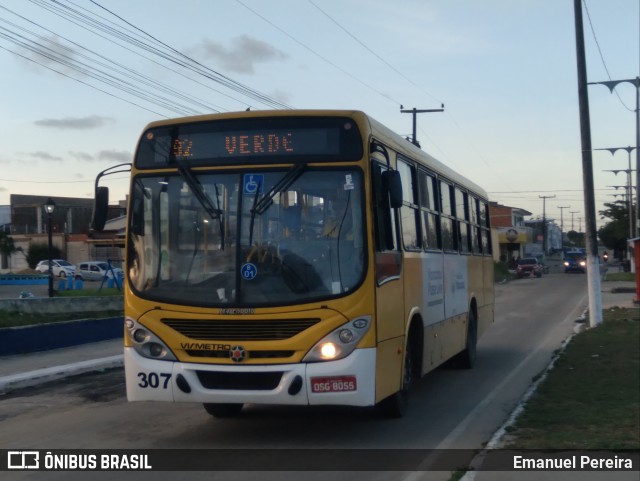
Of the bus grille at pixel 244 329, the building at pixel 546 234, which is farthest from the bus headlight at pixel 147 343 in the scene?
the building at pixel 546 234

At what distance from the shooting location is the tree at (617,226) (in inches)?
3295

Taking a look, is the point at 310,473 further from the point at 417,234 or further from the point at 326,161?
the point at 417,234

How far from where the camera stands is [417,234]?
10.8 metres

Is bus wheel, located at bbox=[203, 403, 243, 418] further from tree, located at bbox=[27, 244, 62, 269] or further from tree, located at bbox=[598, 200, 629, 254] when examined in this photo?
tree, located at bbox=[598, 200, 629, 254]

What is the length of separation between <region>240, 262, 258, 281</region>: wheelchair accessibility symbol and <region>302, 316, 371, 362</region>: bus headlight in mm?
926

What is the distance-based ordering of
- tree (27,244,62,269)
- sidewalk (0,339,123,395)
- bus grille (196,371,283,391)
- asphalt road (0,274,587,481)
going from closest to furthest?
bus grille (196,371,283,391) → asphalt road (0,274,587,481) → sidewalk (0,339,123,395) → tree (27,244,62,269)

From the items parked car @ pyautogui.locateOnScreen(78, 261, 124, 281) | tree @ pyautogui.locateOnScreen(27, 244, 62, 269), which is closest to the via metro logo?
parked car @ pyautogui.locateOnScreen(78, 261, 124, 281)

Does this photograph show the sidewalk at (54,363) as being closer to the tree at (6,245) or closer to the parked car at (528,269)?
the parked car at (528,269)

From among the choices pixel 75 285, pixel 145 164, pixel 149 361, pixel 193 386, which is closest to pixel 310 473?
pixel 193 386

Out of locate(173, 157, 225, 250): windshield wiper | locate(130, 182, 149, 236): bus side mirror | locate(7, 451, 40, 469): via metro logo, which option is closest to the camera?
locate(7, 451, 40, 469): via metro logo

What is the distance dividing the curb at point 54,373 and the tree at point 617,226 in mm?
72065

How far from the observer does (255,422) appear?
992 centimetres

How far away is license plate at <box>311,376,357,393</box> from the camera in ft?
26.4

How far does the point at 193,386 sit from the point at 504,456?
9.87 feet
